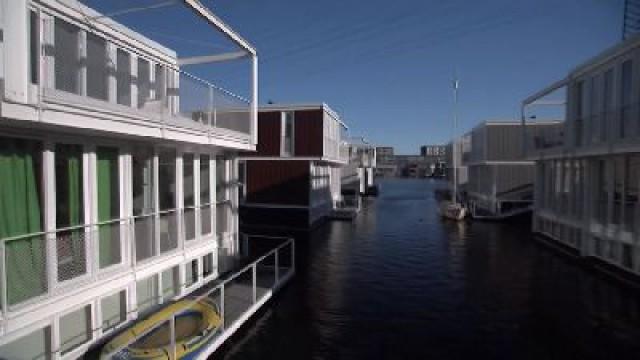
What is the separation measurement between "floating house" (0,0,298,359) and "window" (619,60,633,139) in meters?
11.9

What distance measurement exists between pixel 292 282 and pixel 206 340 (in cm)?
605

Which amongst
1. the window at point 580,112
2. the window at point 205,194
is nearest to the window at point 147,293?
the window at point 205,194

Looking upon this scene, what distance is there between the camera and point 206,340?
9.04 metres

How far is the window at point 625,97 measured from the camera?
15.4 m

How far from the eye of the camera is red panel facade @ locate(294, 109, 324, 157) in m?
27.2

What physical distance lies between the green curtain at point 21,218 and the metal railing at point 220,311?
1676mm

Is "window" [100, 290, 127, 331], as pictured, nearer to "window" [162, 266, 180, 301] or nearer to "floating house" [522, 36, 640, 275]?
"window" [162, 266, 180, 301]

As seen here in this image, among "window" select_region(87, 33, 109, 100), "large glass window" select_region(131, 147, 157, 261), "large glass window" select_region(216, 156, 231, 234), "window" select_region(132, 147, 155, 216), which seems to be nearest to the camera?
"large glass window" select_region(131, 147, 157, 261)

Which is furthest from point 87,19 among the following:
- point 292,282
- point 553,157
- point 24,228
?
point 553,157

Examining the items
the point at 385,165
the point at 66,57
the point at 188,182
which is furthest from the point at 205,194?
the point at 385,165

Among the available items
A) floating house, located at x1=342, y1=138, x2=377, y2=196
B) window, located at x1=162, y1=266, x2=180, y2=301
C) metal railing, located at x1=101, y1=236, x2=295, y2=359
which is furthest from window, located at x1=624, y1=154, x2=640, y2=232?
floating house, located at x1=342, y1=138, x2=377, y2=196

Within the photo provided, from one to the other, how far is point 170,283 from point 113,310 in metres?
2.37

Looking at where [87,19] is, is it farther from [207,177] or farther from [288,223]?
[288,223]

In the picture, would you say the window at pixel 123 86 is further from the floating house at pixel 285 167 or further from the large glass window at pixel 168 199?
the floating house at pixel 285 167
